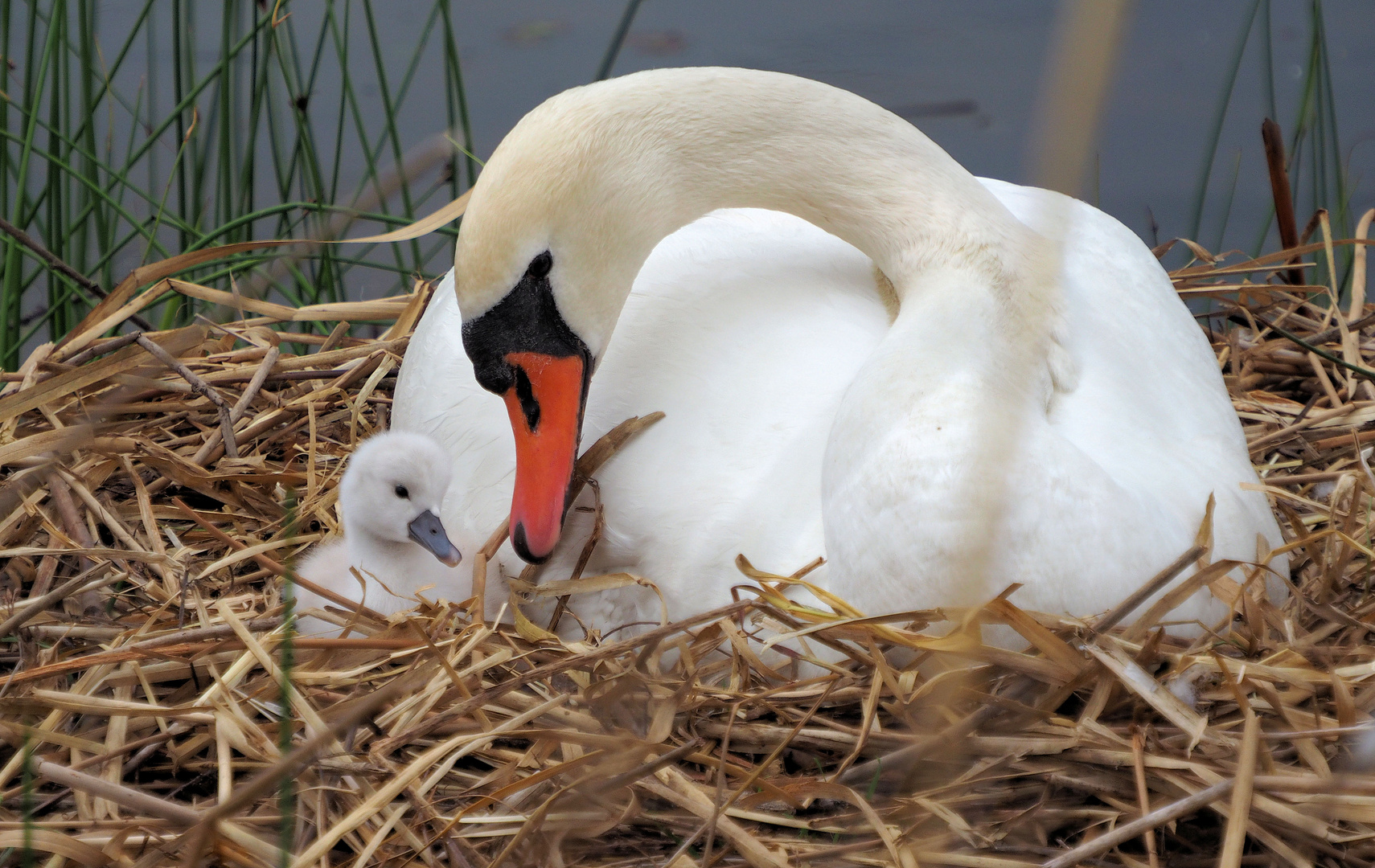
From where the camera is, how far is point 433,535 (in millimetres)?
1733

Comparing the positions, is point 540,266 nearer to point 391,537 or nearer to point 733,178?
point 733,178

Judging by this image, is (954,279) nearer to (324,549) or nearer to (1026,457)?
(1026,457)

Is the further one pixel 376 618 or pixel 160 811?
pixel 376 618

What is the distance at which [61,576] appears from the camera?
74.6 inches

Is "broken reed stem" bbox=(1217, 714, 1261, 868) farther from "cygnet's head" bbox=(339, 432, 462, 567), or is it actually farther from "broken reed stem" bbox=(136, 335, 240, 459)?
"broken reed stem" bbox=(136, 335, 240, 459)

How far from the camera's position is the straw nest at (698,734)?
119cm

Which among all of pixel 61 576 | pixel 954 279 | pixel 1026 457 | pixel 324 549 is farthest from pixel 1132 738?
pixel 61 576

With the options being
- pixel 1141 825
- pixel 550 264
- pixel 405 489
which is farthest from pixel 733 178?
pixel 1141 825

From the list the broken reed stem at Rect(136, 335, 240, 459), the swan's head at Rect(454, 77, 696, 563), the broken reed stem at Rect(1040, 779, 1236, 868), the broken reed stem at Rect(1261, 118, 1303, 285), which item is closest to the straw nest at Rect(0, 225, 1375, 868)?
the broken reed stem at Rect(1040, 779, 1236, 868)

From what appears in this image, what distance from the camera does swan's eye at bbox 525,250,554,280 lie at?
1499 millimetres

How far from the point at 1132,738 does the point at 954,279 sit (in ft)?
2.13

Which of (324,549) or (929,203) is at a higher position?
(929,203)

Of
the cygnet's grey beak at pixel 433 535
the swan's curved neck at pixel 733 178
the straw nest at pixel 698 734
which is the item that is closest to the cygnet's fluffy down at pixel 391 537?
the cygnet's grey beak at pixel 433 535

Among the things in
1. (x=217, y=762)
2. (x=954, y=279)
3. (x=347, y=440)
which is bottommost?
(x=347, y=440)
